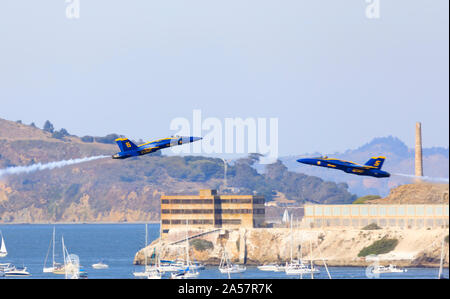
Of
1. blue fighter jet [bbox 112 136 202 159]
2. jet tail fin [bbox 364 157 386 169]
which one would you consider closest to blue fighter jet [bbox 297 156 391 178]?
jet tail fin [bbox 364 157 386 169]

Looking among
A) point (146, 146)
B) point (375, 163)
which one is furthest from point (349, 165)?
point (146, 146)

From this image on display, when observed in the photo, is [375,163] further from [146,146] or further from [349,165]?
[146,146]

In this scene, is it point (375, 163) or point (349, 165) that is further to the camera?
point (375, 163)

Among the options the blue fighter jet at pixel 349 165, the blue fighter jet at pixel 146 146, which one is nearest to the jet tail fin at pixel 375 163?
the blue fighter jet at pixel 349 165

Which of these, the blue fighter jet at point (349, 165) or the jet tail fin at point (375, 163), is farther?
the jet tail fin at point (375, 163)

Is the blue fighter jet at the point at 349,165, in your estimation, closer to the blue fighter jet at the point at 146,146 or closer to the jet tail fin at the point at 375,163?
the jet tail fin at the point at 375,163

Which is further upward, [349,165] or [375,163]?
[375,163]

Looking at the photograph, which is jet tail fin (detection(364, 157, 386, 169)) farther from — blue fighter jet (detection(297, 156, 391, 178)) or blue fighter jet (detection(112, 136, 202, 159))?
blue fighter jet (detection(112, 136, 202, 159))

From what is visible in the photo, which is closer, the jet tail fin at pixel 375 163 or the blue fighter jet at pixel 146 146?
the blue fighter jet at pixel 146 146

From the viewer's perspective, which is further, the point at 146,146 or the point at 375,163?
the point at 375,163

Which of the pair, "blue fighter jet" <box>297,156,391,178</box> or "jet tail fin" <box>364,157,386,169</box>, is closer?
"blue fighter jet" <box>297,156,391,178</box>
